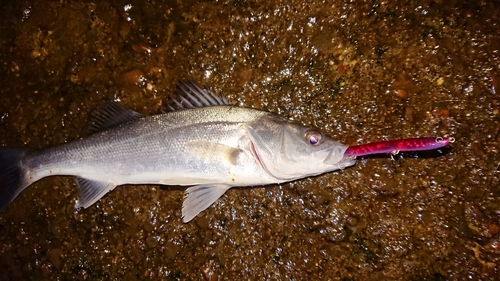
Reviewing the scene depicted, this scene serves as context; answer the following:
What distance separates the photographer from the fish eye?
8.27ft

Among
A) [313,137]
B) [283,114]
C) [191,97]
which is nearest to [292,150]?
[313,137]

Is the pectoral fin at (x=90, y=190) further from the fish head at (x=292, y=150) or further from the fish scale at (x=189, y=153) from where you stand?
the fish head at (x=292, y=150)

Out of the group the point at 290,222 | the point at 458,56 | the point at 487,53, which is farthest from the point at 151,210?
the point at 487,53

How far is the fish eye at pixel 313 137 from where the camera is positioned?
8.27 feet

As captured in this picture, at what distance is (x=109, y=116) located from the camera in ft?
10.0

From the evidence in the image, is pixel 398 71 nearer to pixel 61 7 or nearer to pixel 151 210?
pixel 151 210

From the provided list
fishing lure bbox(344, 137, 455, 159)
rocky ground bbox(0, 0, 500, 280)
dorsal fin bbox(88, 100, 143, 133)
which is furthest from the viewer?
dorsal fin bbox(88, 100, 143, 133)

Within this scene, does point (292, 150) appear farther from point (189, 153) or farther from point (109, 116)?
point (109, 116)

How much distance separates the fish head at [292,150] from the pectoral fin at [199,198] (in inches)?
18.1

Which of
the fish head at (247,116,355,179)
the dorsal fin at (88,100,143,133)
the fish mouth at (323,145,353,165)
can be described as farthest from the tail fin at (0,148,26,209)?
the fish mouth at (323,145,353,165)

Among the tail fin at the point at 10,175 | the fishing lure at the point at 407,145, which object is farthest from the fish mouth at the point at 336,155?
the tail fin at the point at 10,175

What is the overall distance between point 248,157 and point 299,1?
1.59 m

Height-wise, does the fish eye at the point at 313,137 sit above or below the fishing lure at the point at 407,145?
below

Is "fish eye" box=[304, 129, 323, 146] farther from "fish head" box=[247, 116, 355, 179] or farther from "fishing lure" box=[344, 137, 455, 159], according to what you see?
"fishing lure" box=[344, 137, 455, 159]
